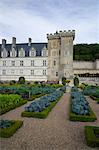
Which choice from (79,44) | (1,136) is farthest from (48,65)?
(1,136)

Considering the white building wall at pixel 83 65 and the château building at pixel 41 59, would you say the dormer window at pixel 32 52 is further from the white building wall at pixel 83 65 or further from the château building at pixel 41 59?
the white building wall at pixel 83 65

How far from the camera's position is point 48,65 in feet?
165

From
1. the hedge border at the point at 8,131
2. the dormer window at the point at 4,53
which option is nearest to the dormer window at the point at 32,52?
the dormer window at the point at 4,53

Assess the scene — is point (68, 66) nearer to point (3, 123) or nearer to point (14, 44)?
point (14, 44)

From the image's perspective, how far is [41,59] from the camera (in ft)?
166

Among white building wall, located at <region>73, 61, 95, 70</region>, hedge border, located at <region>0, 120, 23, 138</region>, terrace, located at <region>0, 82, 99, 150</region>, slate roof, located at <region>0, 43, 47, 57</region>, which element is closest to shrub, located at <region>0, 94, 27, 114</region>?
terrace, located at <region>0, 82, 99, 150</region>

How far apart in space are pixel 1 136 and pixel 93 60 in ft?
179

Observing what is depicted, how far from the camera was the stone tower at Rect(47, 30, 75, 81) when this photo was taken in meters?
49.2

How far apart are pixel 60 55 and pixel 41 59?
461cm

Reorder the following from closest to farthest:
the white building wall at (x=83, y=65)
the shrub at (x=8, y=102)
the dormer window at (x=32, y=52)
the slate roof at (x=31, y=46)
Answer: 1. the shrub at (x=8, y=102)
2. the dormer window at (x=32, y=52)
3. the slate roof at (x=31, y=46)
4. the white building wall at (x=83, y=65)

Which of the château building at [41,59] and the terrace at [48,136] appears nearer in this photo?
the terrace at [48,136]

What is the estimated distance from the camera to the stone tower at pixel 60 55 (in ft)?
162

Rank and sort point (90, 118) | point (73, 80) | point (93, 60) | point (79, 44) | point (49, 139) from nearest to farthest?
point (49, 139) → point (90, 118) → point (73, 80) → point (93, 60) → point (79, 44)

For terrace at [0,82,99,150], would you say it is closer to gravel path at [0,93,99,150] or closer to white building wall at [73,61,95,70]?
gravel path at [0,93,99,150]
